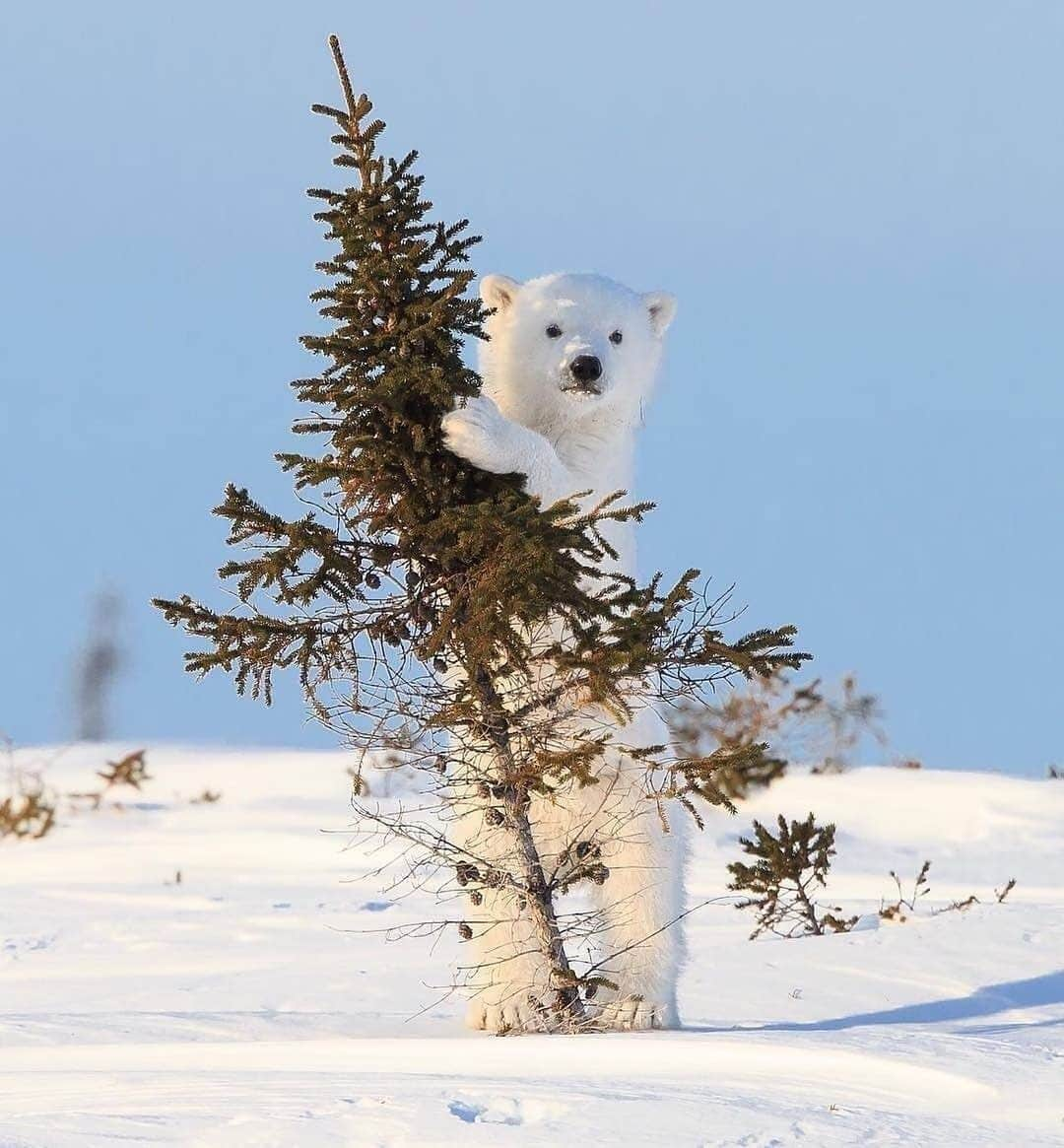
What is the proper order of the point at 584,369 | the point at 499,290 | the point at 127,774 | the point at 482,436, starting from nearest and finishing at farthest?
the point at 482,436, the point at 584,369, the point at 499,290, the point at 127,774

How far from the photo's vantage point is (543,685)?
534cm

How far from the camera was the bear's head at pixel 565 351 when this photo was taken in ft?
19.1

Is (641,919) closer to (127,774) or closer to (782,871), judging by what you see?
(782,871)

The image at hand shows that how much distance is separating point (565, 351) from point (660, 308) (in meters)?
0.83

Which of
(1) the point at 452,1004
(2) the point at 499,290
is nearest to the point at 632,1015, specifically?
(1) the point at 452,1004

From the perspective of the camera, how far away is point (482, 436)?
4.85 m

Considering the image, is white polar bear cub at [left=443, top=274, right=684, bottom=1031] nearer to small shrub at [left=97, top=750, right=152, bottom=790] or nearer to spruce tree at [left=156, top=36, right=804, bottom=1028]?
spruce tree at [left=156, top=36, right=804, bottom=1028]

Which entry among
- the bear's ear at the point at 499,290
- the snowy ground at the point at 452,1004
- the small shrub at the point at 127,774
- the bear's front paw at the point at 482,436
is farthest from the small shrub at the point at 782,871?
the small shrub at the point at 127,774

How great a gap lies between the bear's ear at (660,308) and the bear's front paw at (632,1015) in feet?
8.29

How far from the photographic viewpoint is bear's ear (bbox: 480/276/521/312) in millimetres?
6164

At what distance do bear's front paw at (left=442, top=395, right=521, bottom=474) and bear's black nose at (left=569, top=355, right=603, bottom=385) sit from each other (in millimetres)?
812

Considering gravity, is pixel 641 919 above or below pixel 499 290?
below

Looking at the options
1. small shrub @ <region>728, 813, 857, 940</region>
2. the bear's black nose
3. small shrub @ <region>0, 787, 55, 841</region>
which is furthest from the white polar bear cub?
small shrub @ <region>0, 787, 55, 841</region>

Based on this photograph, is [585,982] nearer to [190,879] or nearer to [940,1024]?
[940,1024]
